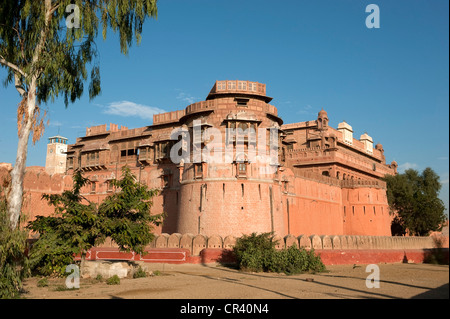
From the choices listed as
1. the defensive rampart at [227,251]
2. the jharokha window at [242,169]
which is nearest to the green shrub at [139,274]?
the defensive rampart at [227,251]

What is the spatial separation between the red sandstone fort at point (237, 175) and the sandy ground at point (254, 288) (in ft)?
21.6

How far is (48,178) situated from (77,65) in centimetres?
3246

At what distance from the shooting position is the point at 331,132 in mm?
57750

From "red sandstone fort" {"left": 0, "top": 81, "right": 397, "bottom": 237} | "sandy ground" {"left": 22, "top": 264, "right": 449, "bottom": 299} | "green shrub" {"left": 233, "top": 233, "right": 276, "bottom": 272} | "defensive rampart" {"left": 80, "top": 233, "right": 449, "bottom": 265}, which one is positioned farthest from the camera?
"red sandstone fort" {"left": 0, "top": 81, "right": 397, "bottom": 237}

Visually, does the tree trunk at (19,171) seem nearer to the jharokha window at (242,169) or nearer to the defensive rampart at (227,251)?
the defensive rampart at (227,251)

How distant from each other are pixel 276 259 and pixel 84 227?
35.0 ft

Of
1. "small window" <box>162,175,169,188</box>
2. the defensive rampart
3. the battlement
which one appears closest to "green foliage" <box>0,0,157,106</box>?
the defensive rampart

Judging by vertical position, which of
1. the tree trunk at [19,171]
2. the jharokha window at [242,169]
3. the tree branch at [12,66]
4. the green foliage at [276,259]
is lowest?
the green foliage at [276,259]

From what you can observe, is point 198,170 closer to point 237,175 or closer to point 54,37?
point 237,175

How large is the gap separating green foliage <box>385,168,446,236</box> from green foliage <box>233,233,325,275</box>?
34552 mm

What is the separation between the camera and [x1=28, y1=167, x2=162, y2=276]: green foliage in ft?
54.9

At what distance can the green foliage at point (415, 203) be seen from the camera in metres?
50.5

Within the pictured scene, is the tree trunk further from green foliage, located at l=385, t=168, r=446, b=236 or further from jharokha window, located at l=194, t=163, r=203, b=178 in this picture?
green foliage, located at l=385, t=168, r=446, b=236
